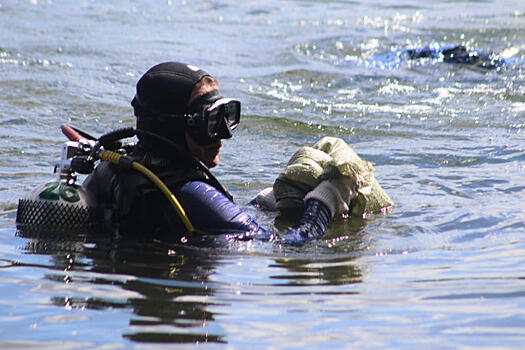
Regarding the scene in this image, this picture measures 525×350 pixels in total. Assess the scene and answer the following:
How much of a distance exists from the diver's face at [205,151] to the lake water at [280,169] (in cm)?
51

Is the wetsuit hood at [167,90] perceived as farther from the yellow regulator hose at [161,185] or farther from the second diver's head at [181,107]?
the yellow regulator hose at [161,185]

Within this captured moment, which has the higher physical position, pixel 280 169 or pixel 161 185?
pixel 161 185

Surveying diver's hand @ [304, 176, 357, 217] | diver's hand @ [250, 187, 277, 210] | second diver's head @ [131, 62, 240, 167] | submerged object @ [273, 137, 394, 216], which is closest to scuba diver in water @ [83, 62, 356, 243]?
second diver's head @ [131, 62, 240, 167]

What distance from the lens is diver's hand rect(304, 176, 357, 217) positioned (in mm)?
4957

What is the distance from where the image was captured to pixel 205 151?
459 centimetres

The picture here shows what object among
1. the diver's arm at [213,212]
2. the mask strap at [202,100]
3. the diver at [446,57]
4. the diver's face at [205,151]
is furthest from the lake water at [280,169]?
the mask strap at [202,100]

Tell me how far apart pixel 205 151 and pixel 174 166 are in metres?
0.28

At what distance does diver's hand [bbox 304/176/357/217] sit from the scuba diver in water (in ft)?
1.68

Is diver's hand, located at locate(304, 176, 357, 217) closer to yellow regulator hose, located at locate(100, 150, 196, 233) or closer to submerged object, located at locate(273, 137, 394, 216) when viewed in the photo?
submerged object, located at locate(273, 137, 394, 216)

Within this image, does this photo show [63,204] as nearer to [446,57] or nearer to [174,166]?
[174,166]

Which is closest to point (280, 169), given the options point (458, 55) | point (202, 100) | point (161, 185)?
point (202, 100)

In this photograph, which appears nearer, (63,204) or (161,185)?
(161,185)

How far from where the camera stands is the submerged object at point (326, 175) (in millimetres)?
5000

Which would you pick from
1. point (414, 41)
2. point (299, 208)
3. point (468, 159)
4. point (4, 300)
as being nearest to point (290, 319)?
point (4, 300)
